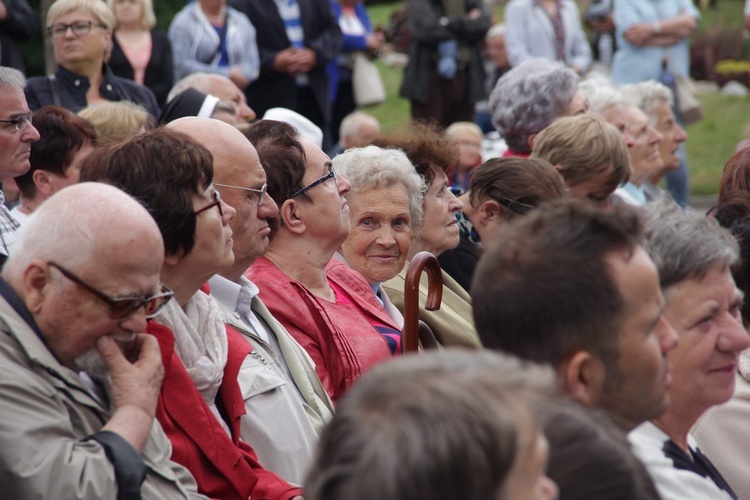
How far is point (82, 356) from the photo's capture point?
2.78 m

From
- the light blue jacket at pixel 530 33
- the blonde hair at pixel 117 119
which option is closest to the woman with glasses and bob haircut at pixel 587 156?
the blonde hair at pixel 117 119

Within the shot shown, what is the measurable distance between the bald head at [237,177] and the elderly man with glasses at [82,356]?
0.94 m

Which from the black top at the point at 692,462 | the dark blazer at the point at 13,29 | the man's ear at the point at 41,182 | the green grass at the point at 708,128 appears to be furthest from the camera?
the green grass at the point at 708,128

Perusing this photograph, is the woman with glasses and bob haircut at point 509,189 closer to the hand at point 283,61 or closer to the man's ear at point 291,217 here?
the man's ear at point 291,217

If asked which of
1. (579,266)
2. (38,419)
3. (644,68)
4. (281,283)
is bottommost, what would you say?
(644,68)

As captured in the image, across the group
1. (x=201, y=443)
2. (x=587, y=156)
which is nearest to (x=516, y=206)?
(x=587, y=156)

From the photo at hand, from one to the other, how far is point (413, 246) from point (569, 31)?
630 centimetres

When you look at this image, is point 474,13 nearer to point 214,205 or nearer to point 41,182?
point 41,182

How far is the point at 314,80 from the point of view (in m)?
9.34

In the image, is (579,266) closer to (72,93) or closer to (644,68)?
(72,93)

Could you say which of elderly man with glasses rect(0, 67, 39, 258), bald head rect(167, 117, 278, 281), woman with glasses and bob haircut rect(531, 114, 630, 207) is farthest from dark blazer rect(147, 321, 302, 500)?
woman with glasses and bob haircut rect(531, 114, 630, 207)

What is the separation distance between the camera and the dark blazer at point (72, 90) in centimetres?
673

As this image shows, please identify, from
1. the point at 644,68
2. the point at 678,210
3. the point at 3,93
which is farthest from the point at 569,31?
the point at 678,210

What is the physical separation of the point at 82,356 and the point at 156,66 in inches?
229
